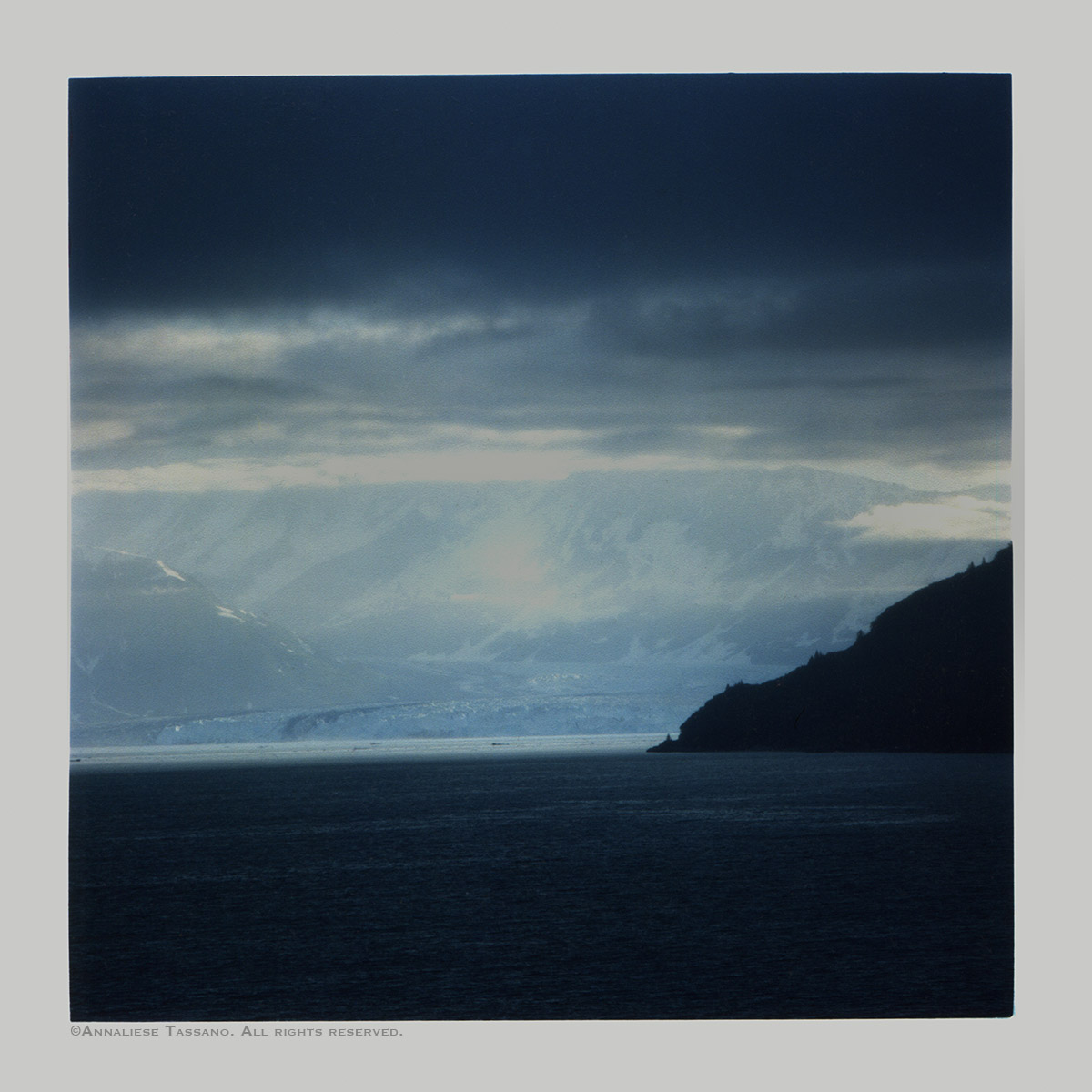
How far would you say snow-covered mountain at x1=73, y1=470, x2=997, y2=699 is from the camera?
60.8 ft

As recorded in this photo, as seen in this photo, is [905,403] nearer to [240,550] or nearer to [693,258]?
[693,258]

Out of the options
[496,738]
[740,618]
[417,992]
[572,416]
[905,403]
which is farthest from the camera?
[496,738]

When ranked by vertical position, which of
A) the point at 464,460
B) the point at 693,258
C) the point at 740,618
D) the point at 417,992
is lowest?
the point at 417,992

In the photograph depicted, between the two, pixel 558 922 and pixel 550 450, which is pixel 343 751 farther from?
pixel 550 450

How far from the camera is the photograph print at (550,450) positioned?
15797 mm

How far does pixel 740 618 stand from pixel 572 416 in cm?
626

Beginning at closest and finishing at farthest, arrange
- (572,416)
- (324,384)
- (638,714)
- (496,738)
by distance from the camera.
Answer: (324,384)
(572,416)
(638,714)
(496,738)

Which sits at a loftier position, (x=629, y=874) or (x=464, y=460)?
(x=464, y=460)

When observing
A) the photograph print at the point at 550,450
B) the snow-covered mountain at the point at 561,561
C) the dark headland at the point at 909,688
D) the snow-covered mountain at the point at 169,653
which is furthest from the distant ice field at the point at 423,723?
the photograph print at the point at 550,450

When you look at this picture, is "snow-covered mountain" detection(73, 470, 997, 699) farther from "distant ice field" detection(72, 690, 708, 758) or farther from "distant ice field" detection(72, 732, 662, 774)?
"distant ice field" detection(72, 732, 662, 774)

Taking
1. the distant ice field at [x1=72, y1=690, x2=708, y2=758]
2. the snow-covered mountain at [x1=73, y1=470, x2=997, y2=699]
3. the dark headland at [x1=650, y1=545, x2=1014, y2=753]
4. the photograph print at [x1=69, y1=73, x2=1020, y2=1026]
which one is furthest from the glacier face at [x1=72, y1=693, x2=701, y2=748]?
the photograph print at [x1=69, y1=73, x2=1020, y2=1026]

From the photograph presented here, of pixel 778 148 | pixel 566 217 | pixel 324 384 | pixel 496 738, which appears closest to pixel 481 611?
pixel 324 384

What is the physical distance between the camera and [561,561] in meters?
21.8

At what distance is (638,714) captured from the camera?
3444cm
